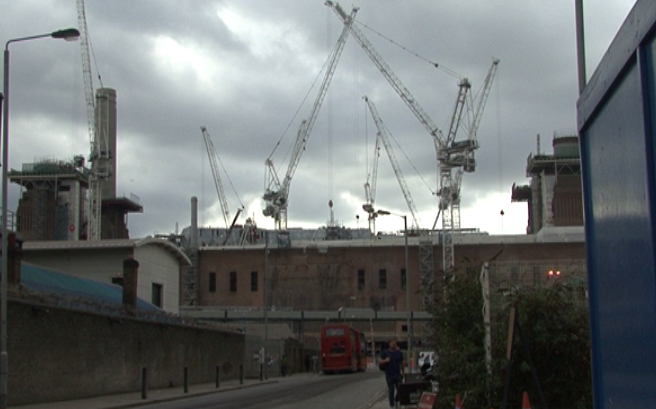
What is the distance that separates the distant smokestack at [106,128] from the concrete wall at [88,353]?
7909 cm

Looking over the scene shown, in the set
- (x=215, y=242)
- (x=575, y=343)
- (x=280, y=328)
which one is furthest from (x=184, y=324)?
(x=215, y=242)

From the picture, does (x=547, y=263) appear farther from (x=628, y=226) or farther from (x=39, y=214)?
(x=39, y=214)

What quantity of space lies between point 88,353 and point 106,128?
303 ft

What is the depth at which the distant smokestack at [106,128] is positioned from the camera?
11938 cm

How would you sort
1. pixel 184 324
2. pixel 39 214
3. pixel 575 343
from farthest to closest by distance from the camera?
1. pixel 39 214
2. pixel 184 324
3. pixel 575 343

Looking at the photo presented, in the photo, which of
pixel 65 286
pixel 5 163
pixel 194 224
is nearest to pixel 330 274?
pixel 194 224

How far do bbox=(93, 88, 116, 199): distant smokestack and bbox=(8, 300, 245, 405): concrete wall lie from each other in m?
79.1

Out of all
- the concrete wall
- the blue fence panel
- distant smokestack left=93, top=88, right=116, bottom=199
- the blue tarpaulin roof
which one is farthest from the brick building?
the blue fence panel

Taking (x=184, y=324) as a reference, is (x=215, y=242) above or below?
above

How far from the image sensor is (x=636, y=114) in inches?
144

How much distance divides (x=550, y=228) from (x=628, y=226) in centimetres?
10629

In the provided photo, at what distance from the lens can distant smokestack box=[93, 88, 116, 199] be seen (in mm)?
119375

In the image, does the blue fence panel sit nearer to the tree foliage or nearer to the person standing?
the tree foliage

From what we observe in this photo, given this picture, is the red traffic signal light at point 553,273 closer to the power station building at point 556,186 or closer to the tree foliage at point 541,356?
the tree foliage at point 541,356
